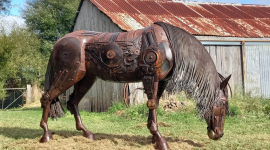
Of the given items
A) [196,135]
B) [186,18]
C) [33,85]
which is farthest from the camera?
[33,85]

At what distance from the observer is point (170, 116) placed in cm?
934

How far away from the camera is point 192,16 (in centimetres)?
1439

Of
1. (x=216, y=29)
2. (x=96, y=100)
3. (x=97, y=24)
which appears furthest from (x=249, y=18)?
(x=96, y=100)

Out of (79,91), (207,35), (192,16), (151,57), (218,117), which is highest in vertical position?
(192,16)

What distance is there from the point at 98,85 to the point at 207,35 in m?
4.53

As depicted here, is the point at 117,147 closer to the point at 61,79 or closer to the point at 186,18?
the point at 61,79

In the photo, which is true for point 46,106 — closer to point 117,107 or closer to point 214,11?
point 117,107

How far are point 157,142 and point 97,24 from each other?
925cm

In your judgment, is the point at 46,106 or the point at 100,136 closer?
the point at 46,106

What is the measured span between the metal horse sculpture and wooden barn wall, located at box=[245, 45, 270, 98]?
856 centimetres

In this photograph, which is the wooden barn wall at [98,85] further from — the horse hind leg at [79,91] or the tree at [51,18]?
the tree at [51,18]

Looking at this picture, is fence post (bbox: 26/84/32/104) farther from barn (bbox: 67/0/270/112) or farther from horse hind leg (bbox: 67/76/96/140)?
horse hind leg (bbox: 67/76/96/140)

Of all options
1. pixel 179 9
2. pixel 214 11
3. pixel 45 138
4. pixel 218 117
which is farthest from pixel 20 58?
pixel 218 117

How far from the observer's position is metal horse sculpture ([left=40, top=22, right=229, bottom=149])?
16.4 feet
